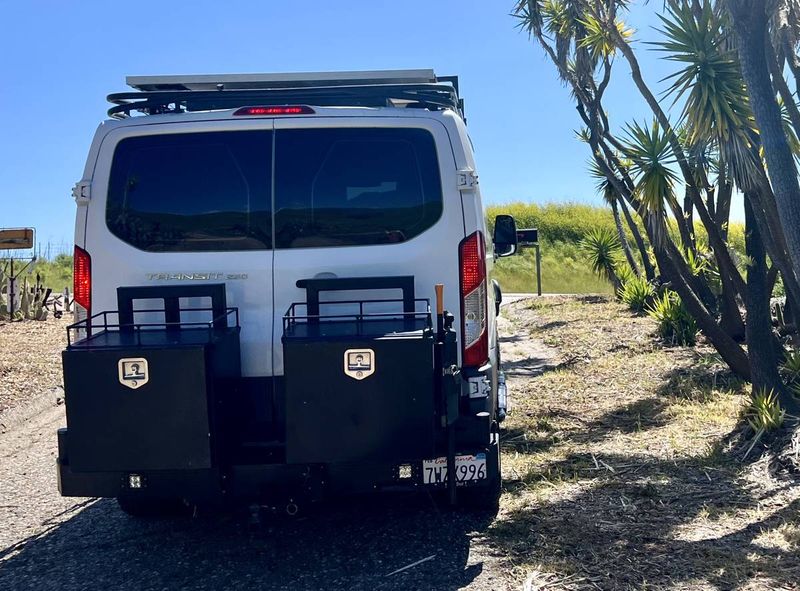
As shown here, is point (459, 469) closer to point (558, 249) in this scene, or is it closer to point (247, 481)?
point (247, 481)

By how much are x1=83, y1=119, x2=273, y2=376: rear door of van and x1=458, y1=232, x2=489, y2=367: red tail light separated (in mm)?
1032

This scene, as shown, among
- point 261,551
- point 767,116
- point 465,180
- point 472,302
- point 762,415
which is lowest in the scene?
point 261,551

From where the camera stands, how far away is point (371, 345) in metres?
3.52

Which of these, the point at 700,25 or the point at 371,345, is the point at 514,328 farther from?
the point at 371,345

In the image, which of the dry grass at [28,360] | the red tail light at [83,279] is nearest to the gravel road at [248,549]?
the red tail light at [83,279]

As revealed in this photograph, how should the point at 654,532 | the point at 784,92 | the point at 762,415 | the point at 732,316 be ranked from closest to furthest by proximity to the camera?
the point at 654,532, the point at 762,415, the point at 784,92, the point at 732,316

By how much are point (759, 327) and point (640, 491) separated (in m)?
2.64

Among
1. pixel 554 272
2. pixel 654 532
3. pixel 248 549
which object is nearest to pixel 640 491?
pixel 654 532

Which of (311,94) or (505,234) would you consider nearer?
(311,94)

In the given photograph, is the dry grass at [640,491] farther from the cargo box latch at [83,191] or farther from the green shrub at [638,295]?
the green shrub at [638,295]

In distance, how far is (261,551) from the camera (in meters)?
4.43

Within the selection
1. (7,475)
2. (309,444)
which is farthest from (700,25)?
(7,475)

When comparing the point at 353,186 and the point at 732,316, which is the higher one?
the point at 353,186

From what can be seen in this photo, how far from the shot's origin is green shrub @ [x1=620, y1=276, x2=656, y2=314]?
14.9 m
